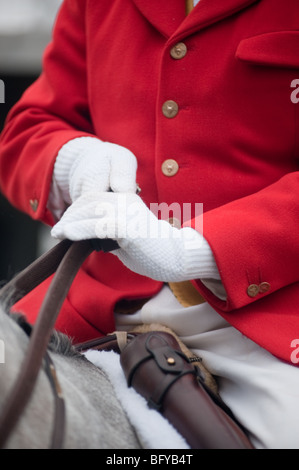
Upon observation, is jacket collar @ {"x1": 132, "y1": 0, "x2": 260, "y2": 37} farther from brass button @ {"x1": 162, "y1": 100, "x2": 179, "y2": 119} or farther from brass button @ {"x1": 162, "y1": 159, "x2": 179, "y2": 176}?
brass button @ {"x1": 162, "y1": 159, "x2": 179, "y2": 176}

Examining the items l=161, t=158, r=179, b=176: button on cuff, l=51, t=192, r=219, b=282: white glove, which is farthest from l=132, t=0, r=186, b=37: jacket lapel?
l=51, t=192, r=219, b=282: white glove

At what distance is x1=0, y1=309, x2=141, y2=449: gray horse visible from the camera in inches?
21.1

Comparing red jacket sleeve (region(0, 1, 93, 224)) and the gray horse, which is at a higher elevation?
red jacket sleeve (region(0, 1, 93, 224))

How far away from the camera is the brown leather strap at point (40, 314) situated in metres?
0.50

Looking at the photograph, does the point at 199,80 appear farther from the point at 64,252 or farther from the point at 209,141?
the point at 64,252

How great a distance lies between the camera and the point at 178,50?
93 cm

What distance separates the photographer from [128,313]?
996mm

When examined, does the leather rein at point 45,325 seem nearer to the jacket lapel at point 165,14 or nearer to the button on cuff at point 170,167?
the button on cuff at point 170,167

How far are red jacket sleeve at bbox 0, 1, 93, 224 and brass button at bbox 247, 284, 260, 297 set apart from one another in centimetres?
43

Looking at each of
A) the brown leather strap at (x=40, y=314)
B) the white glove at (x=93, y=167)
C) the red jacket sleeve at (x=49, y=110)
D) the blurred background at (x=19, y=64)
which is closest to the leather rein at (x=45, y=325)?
the brown leather strap at (x=40, y=314)

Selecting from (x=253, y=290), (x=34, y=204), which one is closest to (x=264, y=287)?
(x=253, y=290)

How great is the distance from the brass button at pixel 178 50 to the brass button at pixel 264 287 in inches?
16.3

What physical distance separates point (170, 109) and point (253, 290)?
0.35 m

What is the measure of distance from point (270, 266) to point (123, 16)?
538 millimetres
